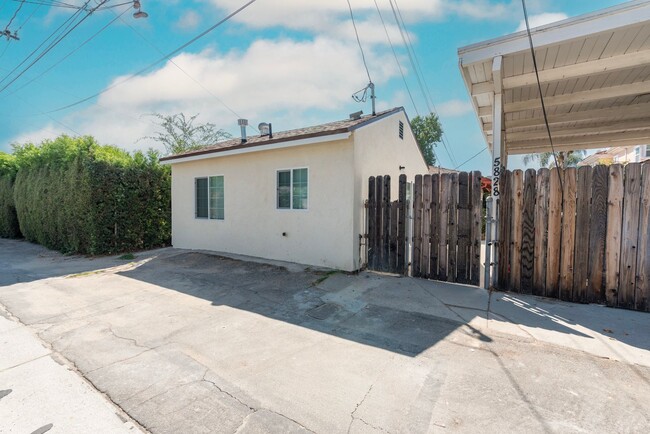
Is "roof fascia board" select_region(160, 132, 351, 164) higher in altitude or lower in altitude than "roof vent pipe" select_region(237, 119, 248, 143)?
lower

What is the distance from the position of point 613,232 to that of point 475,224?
1822 mm

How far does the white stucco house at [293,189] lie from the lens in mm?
6828

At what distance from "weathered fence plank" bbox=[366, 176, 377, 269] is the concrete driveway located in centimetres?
87

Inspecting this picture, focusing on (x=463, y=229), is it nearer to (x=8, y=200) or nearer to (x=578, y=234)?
(x=578, y=234)

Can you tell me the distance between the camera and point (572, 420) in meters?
2.29

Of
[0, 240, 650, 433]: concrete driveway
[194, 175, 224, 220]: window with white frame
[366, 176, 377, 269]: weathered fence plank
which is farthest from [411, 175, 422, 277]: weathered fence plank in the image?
[194, 175, 224, 220]: window with white frame

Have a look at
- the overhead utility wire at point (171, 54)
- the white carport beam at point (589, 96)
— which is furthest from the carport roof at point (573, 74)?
the overhead utility wire at point (171, 54)

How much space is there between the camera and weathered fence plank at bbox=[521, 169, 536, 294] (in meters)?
5.05

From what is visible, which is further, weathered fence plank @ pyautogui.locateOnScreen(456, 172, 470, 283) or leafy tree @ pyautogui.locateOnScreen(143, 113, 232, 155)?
leafy tree @ pyautogui.locateOnScreen(143, 113, 232, 155)

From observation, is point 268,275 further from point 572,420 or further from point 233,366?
point 572,420

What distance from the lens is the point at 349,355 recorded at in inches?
133

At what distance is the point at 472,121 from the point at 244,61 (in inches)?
293

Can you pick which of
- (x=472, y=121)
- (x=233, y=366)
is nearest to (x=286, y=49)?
(x=472, y=121)

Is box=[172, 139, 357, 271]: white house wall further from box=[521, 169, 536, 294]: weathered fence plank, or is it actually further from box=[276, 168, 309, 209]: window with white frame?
box=[521, 169, 536, 294]: weathered fence plank
